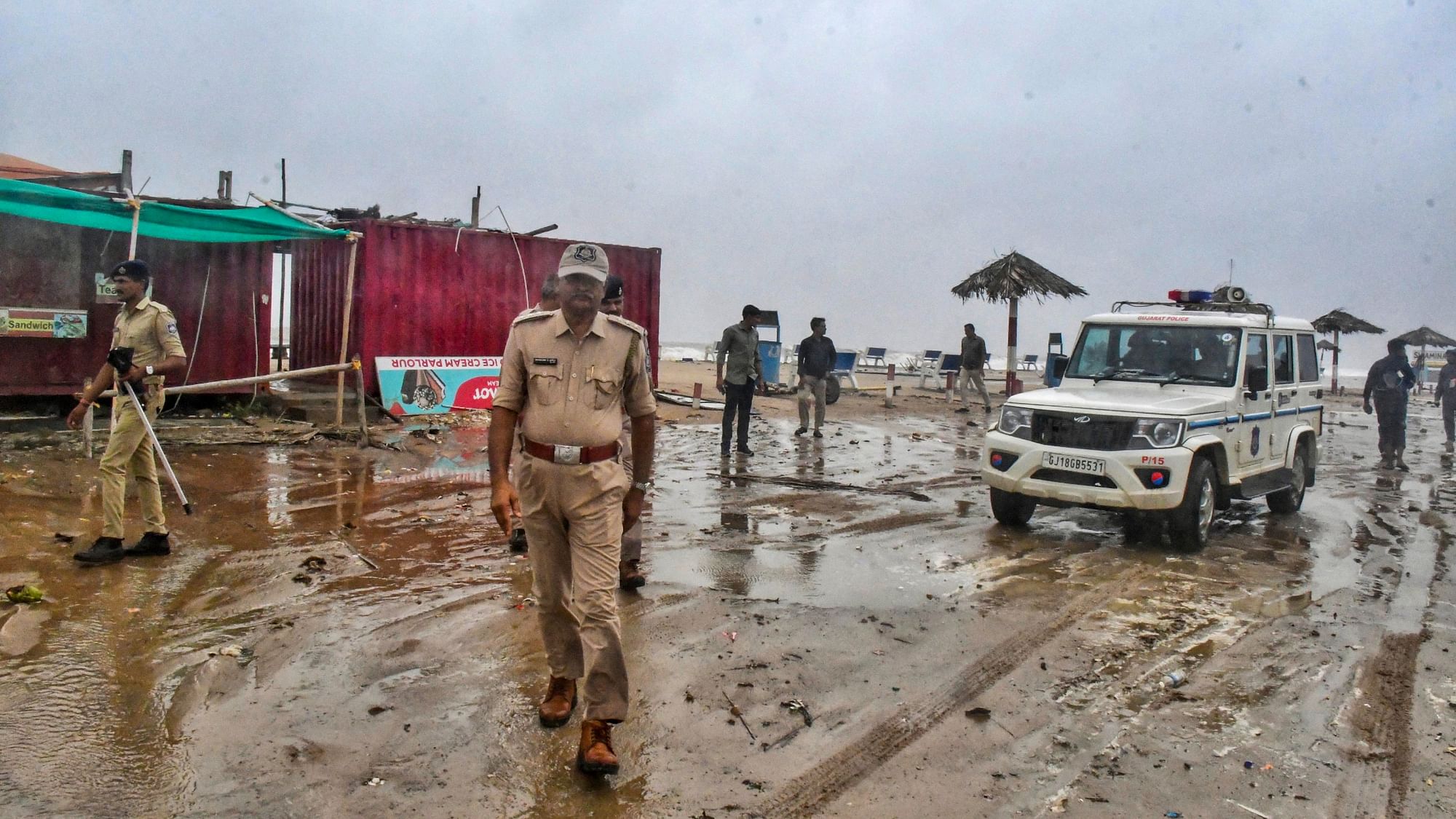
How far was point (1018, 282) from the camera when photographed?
2073 centimetres

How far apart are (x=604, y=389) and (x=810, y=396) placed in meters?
11.1

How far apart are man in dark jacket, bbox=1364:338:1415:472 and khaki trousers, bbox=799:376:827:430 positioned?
734 cm

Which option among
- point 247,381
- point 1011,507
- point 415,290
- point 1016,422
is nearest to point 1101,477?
point 1016,422

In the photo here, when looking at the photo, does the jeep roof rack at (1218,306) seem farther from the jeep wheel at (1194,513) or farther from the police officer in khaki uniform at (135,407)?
the police officer in khaki uniform at (135,407)

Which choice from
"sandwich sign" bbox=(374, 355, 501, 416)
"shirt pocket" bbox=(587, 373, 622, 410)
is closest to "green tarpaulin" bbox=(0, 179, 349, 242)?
"sandwich sign" bbox=(374, 355, 501, 416)

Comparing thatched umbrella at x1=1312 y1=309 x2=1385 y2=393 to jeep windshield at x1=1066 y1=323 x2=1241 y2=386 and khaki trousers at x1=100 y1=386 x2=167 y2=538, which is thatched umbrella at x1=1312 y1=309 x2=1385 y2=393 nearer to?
jeep windshield at x1=1066 y1=323 x2=1241 y2=386

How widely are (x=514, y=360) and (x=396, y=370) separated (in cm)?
1003

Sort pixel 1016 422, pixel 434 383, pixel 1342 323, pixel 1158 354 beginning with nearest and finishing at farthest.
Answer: pixel 1016 422 < pixel 1158 354 < pixel 434 383 < pixel 1342 323

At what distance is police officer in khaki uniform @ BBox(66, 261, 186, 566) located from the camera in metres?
6.33

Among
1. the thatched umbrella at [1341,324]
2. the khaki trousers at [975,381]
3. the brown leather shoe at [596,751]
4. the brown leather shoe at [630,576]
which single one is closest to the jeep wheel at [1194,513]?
the brown leather shoe at [630,576]

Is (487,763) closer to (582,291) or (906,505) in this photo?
(582,291)

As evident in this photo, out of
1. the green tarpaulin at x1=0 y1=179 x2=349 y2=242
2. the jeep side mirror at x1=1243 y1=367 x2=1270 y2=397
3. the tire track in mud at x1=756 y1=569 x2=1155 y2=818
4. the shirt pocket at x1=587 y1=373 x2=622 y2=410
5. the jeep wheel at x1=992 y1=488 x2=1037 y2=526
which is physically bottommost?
the tire track in mud at x1=756 y1=569 x2=1155 y2=818

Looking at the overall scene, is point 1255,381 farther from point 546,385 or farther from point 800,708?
point 546,385

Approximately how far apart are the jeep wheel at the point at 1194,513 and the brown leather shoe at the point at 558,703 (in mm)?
5204
